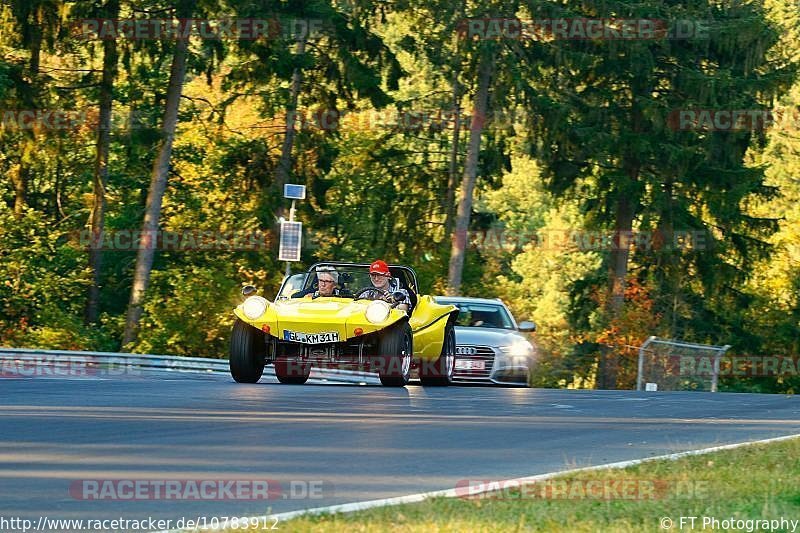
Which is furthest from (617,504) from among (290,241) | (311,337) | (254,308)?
(290,241)

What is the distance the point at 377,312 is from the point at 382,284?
5.25 ft

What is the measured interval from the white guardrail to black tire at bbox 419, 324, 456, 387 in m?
4.98

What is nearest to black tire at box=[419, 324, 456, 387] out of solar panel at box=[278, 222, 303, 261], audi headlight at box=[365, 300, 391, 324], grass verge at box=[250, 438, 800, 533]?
audi headlight at box=[365, 300, 391, 324]

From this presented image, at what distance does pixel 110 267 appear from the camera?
5316cm

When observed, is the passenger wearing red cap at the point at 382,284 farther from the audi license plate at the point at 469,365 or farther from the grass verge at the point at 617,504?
the grass verge at the point at 617,504

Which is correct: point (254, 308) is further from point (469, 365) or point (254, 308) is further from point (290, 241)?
point (290, 241)

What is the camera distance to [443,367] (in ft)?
75.2

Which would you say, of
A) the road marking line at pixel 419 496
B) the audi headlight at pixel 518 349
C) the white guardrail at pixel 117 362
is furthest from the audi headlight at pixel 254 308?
the road marking line at pixel 419 496

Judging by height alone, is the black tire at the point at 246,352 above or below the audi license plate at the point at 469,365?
above

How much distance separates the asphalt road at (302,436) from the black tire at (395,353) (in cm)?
33

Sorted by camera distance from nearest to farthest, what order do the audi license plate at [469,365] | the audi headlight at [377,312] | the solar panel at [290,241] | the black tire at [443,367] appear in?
the audi headlight at [377,312] < the black tire at [443,367] < the audi license plate at [469,365] < the solar panel at [290,241]

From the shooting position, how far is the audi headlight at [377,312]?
19.9 m

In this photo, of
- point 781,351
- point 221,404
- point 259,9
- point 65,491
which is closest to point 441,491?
point 65,491

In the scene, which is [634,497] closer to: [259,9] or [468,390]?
[468,390]
